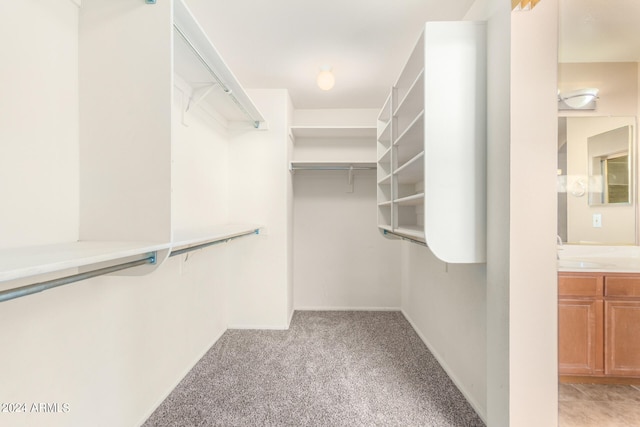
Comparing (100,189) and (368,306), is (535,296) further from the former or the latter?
(368,306)

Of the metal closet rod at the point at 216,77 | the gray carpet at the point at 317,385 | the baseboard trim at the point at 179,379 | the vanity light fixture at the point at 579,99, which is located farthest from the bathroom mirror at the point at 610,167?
the baseboard trim at the point at 179,379

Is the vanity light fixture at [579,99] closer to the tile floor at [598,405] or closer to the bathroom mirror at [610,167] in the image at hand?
the bathroom mirror at [610,167]

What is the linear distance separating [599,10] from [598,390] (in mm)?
2248

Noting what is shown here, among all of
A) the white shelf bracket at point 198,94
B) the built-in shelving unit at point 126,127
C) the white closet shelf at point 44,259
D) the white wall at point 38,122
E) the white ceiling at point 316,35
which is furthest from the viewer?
the white shelf bracket at point 198,94

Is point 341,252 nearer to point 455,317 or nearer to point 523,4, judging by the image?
point 455,317

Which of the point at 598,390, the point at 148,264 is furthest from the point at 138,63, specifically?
the point at 598,390

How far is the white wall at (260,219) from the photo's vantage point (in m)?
2.81

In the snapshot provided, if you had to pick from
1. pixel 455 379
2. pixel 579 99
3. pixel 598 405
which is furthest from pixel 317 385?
pixel 579 99

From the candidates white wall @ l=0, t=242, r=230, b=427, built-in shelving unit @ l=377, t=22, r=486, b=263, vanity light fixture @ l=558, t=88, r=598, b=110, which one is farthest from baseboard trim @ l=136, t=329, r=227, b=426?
vanity light fixture @ l=558, t=88, r=598, b=110

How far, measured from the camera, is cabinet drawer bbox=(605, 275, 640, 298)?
1.79 m

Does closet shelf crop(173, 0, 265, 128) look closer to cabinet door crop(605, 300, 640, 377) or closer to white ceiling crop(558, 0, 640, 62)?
white ceiling crop(558, 0, 640, 62)

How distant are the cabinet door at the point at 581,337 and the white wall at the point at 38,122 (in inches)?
109

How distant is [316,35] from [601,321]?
269 centimetres

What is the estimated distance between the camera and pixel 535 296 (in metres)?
1.20
